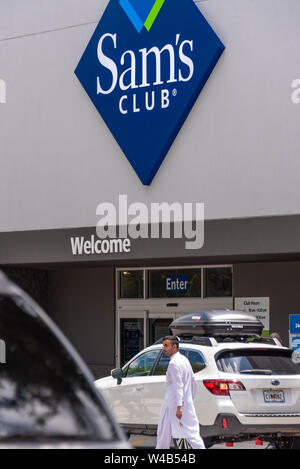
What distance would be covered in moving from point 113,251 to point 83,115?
3783 mm

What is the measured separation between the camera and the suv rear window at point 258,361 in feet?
38.8

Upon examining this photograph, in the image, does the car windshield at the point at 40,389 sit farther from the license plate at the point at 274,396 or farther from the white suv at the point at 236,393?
the license plate at the point at 274,396

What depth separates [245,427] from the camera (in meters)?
11.3

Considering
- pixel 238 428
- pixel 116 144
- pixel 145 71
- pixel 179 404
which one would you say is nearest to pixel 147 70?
pixel 145 71

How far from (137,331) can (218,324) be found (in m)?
12.1

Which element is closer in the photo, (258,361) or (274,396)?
(274,396)

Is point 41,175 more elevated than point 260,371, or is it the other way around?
point 41,175

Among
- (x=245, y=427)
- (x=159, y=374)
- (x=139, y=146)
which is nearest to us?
(x=245, y=427)

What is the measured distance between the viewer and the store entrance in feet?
80.7

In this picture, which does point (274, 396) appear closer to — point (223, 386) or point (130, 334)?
point (223, 386)

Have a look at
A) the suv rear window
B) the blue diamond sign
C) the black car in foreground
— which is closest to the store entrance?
the blue diamond sign

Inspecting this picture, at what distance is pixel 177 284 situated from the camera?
24109 mm

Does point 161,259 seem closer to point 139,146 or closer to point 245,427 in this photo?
point 139,146
